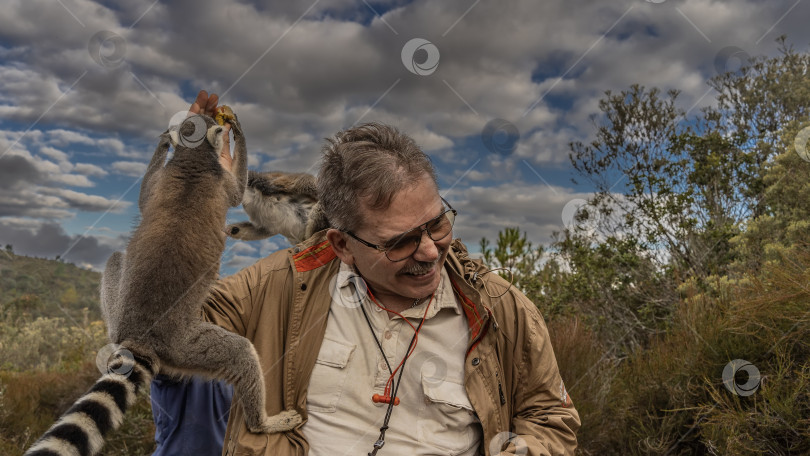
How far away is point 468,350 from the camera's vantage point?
12.1 ft

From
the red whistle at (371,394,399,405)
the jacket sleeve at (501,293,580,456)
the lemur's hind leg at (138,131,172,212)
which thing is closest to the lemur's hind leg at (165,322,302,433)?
the red whistle at (371,394,399,405)

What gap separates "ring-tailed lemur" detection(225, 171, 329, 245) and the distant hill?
1231cm

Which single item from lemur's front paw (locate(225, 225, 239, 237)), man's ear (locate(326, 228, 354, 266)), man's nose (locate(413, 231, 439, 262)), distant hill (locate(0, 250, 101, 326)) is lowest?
man's nose (locate(413, 231, 439, 262))

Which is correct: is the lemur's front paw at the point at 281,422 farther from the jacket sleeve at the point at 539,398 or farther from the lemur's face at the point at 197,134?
the lemur's face at the point at 197,134

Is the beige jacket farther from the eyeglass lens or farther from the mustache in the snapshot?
the eyeglass lens

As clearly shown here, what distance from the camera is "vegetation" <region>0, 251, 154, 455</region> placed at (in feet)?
30.4

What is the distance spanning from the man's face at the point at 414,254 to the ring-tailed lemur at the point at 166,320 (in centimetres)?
103

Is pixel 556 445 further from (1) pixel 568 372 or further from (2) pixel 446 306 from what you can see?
(1) pixel 568 372

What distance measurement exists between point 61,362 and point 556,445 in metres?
13.7

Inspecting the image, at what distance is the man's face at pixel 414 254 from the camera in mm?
3502

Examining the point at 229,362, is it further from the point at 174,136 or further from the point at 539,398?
the point at 174,136

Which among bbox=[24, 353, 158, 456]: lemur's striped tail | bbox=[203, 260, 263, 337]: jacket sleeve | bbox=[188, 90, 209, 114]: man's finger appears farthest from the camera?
bbox=[188, 90, 209, 114]: man's finger

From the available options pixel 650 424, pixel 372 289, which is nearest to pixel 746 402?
pixel 650 424

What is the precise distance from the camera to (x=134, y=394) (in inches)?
148
